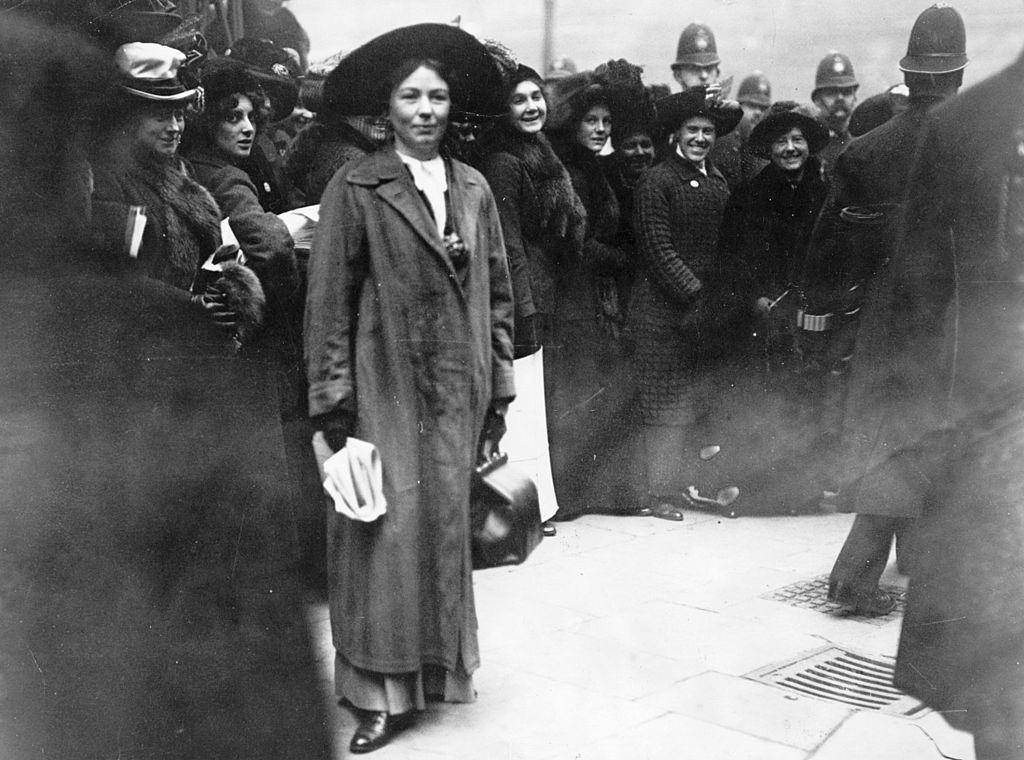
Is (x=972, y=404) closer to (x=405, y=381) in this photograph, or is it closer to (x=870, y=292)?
(x=870, y=292)

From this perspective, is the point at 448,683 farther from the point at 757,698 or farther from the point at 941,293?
the point at 941,293

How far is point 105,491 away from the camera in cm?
360

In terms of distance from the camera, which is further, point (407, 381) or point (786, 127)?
point (786, 127)

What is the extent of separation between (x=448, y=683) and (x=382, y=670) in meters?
0.21

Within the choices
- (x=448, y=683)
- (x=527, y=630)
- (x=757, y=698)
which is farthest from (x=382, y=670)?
(x=757, y=698)

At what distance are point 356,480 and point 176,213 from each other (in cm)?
96

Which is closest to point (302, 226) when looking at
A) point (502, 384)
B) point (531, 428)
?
point (502, 384)

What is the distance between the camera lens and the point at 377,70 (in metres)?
3.49

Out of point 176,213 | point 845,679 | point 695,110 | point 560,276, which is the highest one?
point 695,110

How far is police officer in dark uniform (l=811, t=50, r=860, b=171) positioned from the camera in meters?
4.29

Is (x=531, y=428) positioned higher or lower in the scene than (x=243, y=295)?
lower

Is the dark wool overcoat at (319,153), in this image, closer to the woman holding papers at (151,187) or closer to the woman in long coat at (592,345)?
the woman holding papers at (151,187)

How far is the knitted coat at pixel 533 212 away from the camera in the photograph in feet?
13.9

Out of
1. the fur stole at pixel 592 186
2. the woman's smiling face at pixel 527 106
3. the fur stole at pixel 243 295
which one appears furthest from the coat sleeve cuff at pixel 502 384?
the fur stole at pixel 592 186
